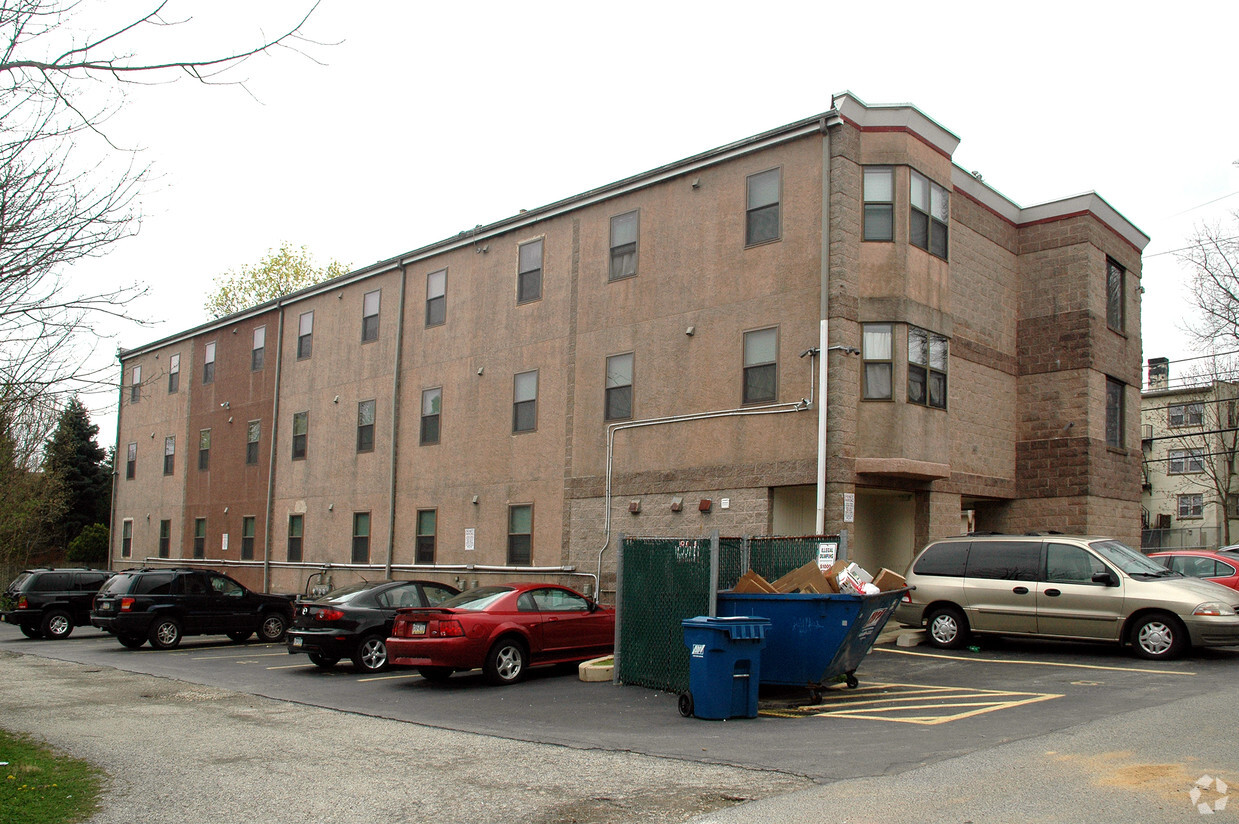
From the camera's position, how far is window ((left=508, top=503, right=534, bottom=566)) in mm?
23703

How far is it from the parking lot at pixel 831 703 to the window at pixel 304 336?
50.7 ft

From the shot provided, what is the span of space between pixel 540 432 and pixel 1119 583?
42.2 feet

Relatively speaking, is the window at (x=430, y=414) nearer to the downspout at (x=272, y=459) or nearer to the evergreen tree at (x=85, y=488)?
the downspout at (x=272, y=459)

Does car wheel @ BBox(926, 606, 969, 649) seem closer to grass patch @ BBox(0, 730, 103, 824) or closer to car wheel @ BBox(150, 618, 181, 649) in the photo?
grass patch @ BBox(0, 730, 103, 824)

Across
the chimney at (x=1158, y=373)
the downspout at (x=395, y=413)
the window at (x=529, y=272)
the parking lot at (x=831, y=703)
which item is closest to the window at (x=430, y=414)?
the downspout at (x=395, y=413)

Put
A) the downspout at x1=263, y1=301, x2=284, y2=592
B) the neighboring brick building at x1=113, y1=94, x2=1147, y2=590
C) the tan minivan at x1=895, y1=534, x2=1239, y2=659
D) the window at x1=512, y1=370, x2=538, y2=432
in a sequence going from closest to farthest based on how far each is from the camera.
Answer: the tan minivan at x1=895, y1=534, x2=1239, y2=659 → the neighboring brick building at x1=113, y1=94, x2=1147, y2=590 → the window at x1=512, y1=370, x2=538, y2=432 → the downspout at x1=263, y1=301, x2=284, y2=592

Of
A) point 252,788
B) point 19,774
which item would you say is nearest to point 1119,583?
point 252,788

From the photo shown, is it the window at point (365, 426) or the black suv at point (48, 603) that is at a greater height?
the window at point (365, 426)

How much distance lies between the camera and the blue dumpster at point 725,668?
10922 mm

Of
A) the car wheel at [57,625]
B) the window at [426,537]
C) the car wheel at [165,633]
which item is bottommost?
the car wheel at [57,625]

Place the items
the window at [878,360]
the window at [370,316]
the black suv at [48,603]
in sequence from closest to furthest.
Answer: the window at [878,360] < the black suv at [48,603] < the window at [370,316]

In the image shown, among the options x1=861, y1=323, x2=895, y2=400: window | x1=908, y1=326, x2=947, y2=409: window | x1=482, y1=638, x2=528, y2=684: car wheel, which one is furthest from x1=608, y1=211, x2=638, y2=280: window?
x1=482, y1=638, x2=528, y2=684: car wheel

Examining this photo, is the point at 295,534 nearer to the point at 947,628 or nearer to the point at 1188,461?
the point at 947,628

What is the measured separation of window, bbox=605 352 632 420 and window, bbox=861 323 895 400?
520 cm
